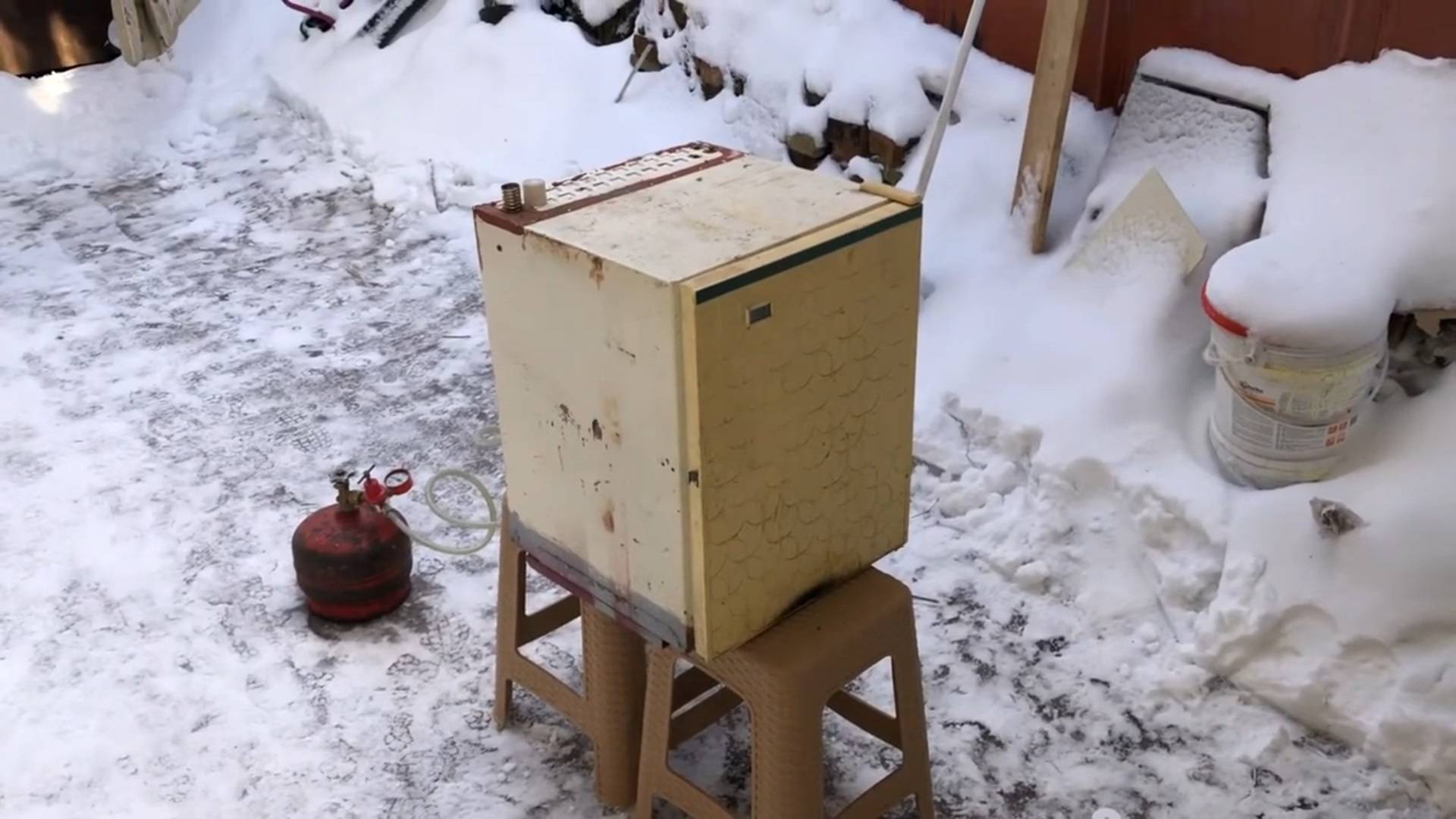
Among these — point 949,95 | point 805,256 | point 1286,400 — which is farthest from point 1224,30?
point 805,256

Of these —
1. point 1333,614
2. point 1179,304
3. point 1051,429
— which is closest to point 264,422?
point 1051,429

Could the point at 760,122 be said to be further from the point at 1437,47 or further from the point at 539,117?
the point at 1437,47

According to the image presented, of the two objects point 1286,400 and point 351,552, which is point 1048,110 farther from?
point 351,552

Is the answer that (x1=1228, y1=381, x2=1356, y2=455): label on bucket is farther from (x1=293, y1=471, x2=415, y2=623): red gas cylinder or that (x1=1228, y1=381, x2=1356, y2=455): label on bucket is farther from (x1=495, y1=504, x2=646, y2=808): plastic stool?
(x1=293, y1=471, x2=415, y2=623): red gas cylinder

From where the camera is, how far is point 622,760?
2.09 m

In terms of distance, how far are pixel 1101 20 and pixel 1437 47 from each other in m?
0.79

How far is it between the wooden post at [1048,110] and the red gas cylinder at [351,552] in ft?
5.32

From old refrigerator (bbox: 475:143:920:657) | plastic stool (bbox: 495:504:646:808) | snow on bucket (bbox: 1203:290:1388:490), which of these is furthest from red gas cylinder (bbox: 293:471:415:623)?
snow on bucket (bbox: 1203:290:1388:490)

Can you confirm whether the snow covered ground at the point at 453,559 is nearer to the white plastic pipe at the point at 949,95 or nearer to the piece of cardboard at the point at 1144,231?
the piece of cardboard at the point at 1144,231

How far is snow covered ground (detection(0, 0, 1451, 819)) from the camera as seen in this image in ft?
7.22

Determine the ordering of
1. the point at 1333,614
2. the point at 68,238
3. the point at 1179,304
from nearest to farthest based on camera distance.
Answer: the point at 1333,614 → the point at 1179,304 → the point at 68,238

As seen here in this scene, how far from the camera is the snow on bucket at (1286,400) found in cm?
236

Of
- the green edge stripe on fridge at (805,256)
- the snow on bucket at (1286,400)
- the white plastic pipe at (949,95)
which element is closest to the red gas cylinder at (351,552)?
the green edge stripe on fridge at (805,256)

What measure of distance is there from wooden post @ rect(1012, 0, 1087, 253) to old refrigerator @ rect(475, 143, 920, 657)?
4.53 ft
